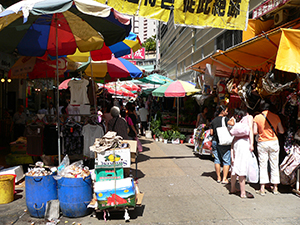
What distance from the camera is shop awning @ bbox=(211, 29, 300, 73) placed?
4.54m

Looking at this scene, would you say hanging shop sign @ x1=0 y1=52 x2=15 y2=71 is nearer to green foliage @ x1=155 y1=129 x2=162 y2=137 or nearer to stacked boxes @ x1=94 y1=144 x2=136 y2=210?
green foliage @ x1=155 y1=129 x2=162 y2=137

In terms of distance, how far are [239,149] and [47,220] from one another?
4136 mm

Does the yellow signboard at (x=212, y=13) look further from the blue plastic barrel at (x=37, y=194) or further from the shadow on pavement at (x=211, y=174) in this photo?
the blue plastic barrel at (x=37, y=194)

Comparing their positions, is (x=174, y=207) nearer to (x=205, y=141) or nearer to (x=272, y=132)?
(x=272, y=132)

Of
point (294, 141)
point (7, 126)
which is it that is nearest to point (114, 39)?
point (294, 141)

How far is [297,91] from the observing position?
5.46 meters

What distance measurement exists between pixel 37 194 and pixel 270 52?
605 centimetres

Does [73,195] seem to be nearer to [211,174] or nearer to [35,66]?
[211,174]

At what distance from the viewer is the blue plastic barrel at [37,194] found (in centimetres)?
450

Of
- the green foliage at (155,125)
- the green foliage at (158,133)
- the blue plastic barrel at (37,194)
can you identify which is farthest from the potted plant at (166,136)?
the blue plastic barrel at (37,194)

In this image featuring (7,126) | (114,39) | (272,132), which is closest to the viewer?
(272,132)

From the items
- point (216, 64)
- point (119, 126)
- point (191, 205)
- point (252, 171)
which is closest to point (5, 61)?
point (119, 126)

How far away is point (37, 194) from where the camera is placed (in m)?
4.50

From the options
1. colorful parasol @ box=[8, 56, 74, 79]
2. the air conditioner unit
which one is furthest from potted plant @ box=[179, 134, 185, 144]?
the air conditioner unit
